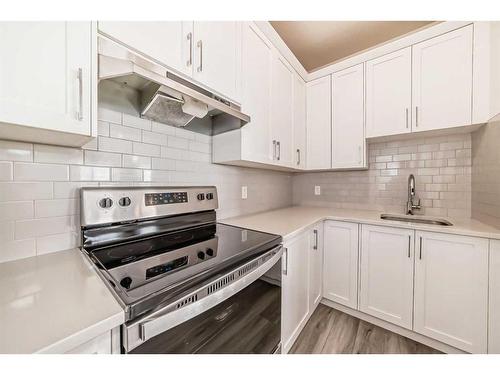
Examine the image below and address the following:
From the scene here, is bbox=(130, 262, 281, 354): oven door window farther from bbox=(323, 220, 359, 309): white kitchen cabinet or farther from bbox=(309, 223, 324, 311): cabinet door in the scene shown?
bbox=(323, 220, 359, 309): white kitchen cabinet

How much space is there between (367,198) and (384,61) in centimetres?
133

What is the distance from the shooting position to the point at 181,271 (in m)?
0.67

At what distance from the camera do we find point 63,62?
66 cm

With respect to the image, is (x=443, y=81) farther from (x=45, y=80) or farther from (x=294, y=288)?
(x=45, y=80)

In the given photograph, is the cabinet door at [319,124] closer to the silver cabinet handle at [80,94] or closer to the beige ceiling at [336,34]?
the beige ceiling at [336,34]

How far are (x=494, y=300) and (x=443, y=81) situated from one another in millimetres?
1587

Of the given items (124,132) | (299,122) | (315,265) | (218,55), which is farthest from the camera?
(299,122)

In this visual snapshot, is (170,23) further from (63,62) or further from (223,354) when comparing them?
(223,354)

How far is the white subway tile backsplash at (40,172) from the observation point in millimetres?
801

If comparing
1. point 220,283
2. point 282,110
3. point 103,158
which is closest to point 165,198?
point 103,158

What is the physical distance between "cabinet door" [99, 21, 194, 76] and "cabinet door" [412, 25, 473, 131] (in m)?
1.87

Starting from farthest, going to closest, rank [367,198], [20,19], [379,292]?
[367,198], [379,292], [20,19]

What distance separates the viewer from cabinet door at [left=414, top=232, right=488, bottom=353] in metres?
1.26
